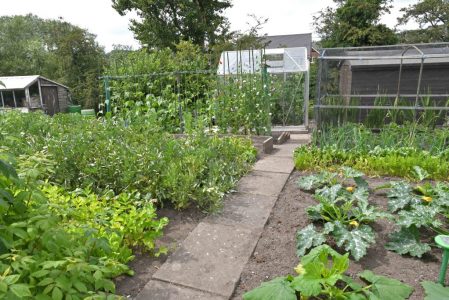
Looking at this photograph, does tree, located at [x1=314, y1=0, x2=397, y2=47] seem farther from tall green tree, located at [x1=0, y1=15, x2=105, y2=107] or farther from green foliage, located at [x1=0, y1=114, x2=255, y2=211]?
green foliage, located at [x1=0, y1=114, x2=255, y2=211]

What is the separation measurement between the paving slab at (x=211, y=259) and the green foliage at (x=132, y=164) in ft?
1.71

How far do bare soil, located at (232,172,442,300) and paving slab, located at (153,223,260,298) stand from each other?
0.30 ft

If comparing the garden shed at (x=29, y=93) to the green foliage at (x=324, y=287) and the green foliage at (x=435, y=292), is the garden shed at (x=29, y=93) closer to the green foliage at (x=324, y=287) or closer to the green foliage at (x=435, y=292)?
the green foliage at (x=324, y=287)

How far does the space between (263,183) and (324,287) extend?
86.2 inches

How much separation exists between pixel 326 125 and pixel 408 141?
1.38 m

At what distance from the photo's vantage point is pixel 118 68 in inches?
306

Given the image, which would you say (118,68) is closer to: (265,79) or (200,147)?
(265,79)

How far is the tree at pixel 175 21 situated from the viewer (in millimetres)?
18188

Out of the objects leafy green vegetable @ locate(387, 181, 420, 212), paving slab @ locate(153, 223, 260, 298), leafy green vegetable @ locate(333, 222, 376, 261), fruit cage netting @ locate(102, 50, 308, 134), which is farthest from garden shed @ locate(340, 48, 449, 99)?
paving slab @ locate(153, 223, 260, 298)

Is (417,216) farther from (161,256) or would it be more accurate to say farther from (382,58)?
(382,58)

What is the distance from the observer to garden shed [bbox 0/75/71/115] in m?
22.2

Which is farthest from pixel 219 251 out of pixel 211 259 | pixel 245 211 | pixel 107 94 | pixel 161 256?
pixel 107 94

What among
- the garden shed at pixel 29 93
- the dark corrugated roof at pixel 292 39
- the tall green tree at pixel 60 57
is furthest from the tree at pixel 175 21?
the dark corrugated roof at pixel 292 39

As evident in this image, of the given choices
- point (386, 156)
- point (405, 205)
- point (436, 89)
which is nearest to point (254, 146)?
point (386, 156)
